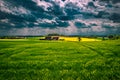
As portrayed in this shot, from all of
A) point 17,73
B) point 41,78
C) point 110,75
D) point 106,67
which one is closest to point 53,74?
point 41,78

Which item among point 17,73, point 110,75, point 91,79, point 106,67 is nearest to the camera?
point 91,79

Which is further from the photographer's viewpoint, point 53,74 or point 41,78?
point 53,74

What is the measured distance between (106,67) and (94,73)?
250cm

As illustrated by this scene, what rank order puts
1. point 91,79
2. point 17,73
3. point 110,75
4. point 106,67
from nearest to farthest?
point 91,79
point 110,75
point 17,73
point 106,67

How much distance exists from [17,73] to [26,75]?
874 mm

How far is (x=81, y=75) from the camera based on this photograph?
1205 cm

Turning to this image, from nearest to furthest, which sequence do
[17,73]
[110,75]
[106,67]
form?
[110,75]
[17,73]
[106,67]

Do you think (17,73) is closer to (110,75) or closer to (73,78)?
(73,78)

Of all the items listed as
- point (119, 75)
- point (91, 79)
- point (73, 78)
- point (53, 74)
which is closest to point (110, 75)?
point (119, 75)

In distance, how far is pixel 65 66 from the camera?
49.3 ft

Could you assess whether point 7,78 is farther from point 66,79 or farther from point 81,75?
point 81,75

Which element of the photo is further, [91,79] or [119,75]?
[119,75]

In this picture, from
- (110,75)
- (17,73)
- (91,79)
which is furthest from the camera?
(17,73)

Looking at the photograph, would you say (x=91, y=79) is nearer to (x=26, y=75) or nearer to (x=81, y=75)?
(x=81, y=75)
